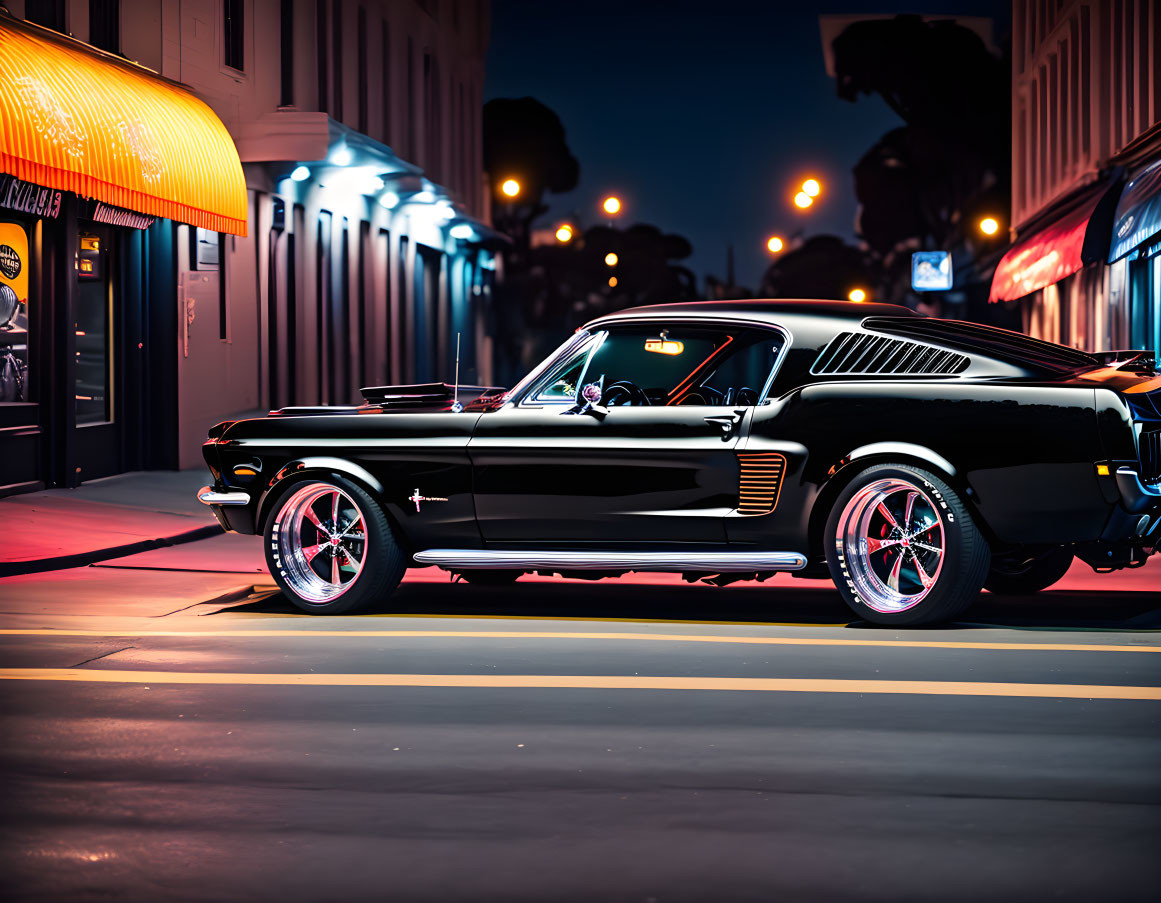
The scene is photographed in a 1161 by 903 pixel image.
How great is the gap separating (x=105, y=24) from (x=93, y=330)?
Result: 3635 mm

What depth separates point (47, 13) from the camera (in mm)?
20203

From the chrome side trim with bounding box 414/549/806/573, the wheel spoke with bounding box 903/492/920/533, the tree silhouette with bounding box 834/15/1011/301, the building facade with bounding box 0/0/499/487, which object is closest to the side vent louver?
the chrome side trim with bounding box 414/549/806/573

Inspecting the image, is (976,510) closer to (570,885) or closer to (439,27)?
(570,885)

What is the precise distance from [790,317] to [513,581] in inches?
110

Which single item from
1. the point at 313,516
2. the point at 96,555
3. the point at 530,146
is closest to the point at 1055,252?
the point at 96,555

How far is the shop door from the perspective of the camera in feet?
69.5

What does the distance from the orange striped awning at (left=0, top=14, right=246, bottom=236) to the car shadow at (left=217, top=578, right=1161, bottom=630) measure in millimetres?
7566

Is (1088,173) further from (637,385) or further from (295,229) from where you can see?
(637,385)

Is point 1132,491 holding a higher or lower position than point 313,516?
higher

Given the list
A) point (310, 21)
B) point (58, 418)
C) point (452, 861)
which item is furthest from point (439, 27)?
point (452, 861)

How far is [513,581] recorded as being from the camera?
38.4 ft

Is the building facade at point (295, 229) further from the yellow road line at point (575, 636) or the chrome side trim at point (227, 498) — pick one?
the yellow road line at point (575, 636)

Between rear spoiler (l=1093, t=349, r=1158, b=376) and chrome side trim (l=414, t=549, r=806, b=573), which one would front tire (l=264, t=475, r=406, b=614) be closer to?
chrome side trim (l=414, t=549, r=806, b=573)

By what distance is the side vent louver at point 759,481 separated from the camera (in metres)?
9.48
